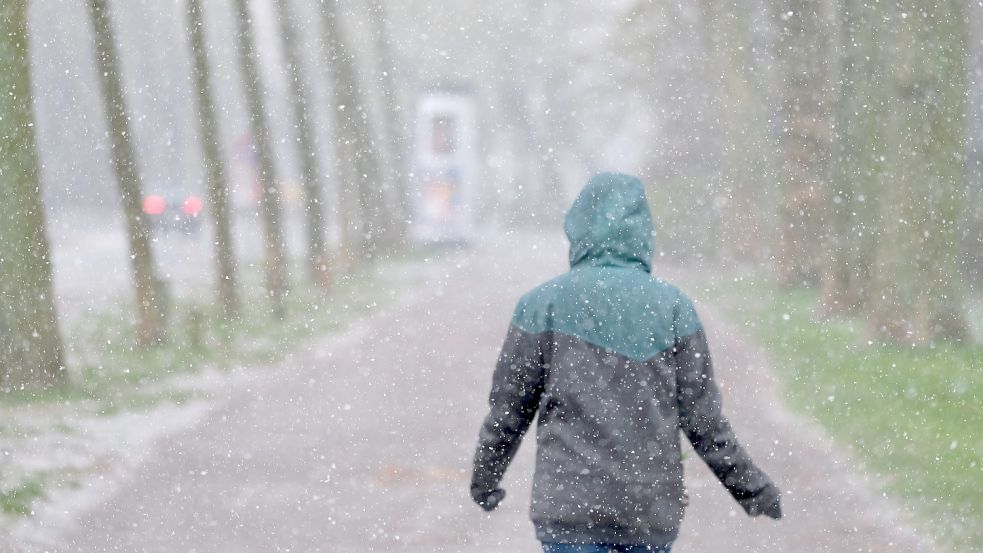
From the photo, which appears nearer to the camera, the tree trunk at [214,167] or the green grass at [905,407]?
the green grass at [905,407]

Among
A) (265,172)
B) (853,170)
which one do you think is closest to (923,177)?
(853,170)

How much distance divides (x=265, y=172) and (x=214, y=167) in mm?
2528

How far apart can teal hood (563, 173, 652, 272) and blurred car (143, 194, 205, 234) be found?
42.1 meters

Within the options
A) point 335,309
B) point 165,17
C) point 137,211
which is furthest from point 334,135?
point 165,17

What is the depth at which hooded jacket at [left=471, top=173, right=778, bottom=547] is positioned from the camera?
3645 millimetres

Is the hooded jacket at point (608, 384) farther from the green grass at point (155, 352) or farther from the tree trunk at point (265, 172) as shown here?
the tree trunk at point (265, 172)

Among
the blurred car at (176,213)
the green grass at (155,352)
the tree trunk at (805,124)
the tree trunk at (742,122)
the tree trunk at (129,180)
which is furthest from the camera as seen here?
the blurred car at (176,213)

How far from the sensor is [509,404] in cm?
378

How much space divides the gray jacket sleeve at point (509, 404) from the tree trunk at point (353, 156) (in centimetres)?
2304

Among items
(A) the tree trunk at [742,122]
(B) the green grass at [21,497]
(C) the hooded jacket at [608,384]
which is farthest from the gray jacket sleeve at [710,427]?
(A) the tree trunk at [742,122]

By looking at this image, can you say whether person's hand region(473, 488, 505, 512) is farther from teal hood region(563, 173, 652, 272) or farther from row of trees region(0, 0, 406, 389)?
row of trees region(0, 0, 406, 389)

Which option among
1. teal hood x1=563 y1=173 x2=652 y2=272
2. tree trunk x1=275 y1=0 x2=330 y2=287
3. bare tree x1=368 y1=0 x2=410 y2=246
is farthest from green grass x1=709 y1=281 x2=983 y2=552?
bare tree x1=368 y1=0 x2=410 y2=246

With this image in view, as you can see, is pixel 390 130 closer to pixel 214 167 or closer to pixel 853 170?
pixel 214 167

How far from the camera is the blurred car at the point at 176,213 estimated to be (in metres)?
46.1
